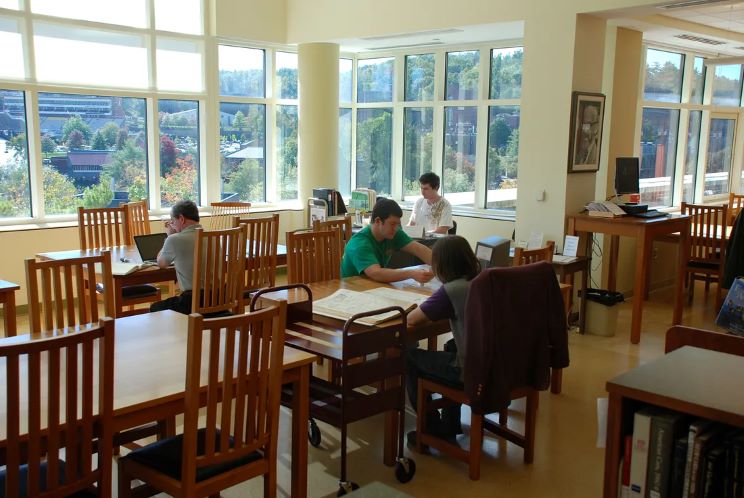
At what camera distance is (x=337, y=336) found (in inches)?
119

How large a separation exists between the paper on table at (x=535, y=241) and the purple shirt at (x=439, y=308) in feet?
9.36

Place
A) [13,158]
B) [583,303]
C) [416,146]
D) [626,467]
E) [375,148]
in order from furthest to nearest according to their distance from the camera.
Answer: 1. [375,148]
2. [416,146]
3. [13,158]
4. [583,303]
5. [626,467]

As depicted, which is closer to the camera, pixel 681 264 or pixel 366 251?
pixel 366 251

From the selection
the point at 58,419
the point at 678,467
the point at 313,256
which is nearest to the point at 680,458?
the point at 678,467

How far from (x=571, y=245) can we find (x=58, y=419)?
4312mm

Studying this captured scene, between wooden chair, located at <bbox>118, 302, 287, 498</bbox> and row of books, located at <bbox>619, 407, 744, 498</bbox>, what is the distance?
1230 mm

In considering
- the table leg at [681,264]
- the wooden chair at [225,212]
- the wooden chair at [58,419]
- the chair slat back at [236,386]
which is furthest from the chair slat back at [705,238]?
the wooden chair at [58,419]

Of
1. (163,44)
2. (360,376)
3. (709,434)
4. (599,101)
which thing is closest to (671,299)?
(599,101)

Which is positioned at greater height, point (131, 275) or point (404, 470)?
point (131, 275)

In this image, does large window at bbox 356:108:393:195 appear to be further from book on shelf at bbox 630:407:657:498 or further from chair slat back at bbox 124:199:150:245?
book on shelf at bbox 630:407:657:498

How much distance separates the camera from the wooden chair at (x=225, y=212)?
7074mm

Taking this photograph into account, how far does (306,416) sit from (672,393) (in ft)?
5.31

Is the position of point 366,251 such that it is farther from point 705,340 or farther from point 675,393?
point 675,393

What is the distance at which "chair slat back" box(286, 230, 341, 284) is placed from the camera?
4.12 metres
